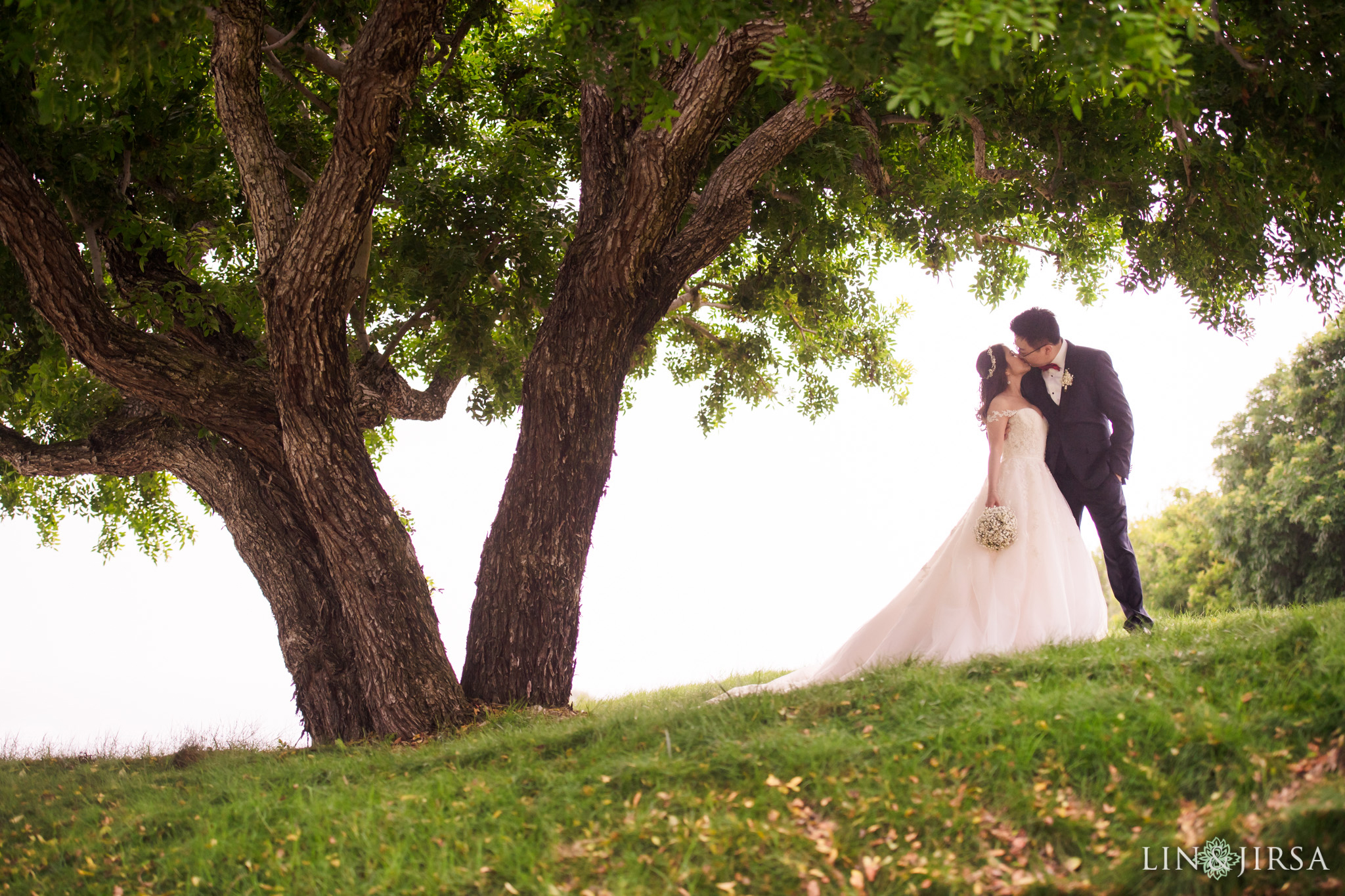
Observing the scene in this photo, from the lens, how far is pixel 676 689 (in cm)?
916

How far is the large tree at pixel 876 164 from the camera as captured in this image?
11.2 feet

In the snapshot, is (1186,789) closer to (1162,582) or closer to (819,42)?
(819,42)

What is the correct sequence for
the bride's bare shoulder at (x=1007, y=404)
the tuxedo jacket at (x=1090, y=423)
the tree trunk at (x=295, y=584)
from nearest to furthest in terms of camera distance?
the tuxedo jacket at (x=1090, y=423)
the bride's bare shoulder at (x=1007, y=404)
the tree trunk at (x=295, y=584)

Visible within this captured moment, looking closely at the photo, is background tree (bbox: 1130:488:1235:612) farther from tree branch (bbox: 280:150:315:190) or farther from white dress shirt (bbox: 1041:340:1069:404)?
tree branch (bbox: 280:150:315:190)

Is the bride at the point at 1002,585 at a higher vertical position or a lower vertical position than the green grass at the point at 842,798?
higher

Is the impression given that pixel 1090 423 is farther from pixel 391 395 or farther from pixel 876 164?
pixel 391 395

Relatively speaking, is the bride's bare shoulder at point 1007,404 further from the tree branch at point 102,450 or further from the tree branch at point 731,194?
the tree branch at point 102,450

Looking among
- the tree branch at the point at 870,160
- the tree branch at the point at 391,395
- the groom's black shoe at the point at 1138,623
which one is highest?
the tree branch at the point at 870,160

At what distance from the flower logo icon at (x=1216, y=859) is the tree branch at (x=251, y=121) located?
20.2 ft

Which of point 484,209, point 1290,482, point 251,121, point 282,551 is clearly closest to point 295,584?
point 282,551

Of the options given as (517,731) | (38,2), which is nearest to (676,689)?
(517,731)

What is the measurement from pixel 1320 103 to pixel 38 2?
21.3ft

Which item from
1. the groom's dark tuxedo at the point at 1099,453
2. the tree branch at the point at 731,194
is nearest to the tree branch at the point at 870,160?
the tree branch at the point at 731,194

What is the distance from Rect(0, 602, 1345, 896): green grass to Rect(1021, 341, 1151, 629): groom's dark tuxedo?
0.89 meters
